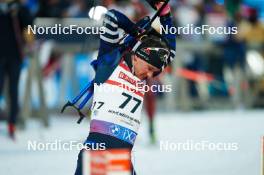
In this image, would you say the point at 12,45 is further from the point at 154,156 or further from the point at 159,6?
the point at 159,6

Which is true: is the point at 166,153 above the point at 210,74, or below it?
below

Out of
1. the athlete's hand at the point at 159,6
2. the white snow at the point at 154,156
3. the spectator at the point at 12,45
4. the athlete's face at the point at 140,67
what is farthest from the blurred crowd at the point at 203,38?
the white snow at the point at 154,156

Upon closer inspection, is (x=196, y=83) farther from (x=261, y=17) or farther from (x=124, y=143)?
(x=124, y=143)

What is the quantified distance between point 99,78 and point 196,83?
19.0 feet

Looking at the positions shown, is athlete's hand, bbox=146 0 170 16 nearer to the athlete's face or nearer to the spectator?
the athlete's face

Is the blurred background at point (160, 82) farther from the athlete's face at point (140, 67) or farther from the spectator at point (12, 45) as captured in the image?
the athlete's face at point (140, 67)

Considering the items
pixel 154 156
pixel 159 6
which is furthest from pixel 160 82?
pixel 159 6

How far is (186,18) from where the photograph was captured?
6.40 meters

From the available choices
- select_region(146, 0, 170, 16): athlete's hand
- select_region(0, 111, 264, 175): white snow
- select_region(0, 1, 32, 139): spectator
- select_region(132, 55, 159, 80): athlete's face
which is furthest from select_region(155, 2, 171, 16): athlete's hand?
select_region(0, 1, 32, 139): spectator

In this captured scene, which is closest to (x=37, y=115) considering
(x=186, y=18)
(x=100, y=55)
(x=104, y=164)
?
(x=186, y=18)

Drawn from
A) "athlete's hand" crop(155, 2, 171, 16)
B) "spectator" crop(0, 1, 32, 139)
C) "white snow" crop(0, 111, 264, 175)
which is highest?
"spectator" crop(0, 1, 32, 139)

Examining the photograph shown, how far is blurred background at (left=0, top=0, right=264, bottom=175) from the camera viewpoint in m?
4.08

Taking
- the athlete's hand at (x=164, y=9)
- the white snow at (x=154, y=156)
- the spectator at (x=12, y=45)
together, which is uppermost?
the spectator at (x=12, y=45)

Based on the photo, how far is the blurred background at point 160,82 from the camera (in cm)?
408
